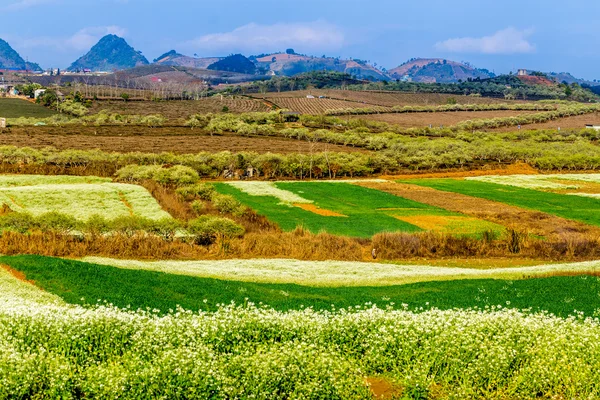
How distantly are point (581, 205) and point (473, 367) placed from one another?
54.4 metres

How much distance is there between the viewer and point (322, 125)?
164m

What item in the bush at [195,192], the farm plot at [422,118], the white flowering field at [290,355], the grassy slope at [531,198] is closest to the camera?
the white flowering field at [290,355]

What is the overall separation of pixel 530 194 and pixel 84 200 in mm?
47509

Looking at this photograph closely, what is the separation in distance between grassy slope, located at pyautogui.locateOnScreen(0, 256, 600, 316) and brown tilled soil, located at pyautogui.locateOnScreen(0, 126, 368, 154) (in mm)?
74515

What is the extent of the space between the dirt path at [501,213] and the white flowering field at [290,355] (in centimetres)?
3302

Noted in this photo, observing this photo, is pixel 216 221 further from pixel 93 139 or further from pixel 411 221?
pixel 93 139

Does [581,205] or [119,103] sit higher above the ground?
[119,103]

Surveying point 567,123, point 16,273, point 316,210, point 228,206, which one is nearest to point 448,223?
point 316,210

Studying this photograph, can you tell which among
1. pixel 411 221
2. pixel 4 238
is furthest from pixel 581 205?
pixel 4 238

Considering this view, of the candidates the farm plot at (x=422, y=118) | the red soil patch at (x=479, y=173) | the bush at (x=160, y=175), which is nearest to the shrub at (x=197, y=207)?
the bush at (x=160, y=175)

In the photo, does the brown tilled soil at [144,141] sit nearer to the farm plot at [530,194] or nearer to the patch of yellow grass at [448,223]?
the farm plot at [530,194]

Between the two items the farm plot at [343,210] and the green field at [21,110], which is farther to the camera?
the green field at [21,110]

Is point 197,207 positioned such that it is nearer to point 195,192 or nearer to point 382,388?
point 195,192

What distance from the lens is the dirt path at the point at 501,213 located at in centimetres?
5138
